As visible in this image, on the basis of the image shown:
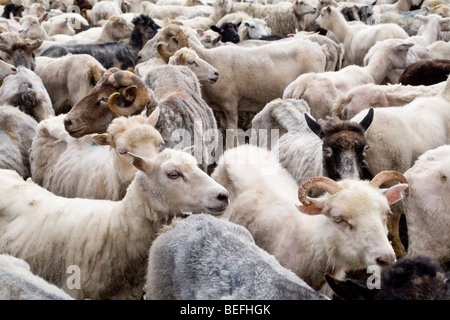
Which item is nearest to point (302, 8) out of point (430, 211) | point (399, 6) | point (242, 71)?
point (399, 6)

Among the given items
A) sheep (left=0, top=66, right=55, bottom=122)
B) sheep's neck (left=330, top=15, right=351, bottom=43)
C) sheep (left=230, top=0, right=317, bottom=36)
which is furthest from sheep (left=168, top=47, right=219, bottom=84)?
sheep (left=230, top=0, right=317, bottom=36)

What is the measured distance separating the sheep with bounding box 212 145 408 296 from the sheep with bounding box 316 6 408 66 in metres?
7.44

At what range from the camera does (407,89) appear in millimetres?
6789

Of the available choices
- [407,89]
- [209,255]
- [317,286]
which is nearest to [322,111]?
[407,89]

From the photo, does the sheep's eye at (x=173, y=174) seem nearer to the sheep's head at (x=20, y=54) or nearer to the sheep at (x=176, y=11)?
the sheep's head at (x=20, y=54)

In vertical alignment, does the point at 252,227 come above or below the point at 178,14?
above

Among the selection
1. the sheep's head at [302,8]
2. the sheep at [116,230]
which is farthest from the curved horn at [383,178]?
the sheep's head at [302,8]

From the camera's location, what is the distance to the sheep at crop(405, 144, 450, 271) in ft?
13.6

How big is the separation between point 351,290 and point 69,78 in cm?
630

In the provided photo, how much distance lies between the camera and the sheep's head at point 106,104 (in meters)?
5.35

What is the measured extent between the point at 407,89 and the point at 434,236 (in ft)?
9.84

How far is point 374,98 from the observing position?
654 cm

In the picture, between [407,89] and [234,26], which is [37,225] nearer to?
[407,89]

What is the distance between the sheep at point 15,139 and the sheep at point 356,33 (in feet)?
23.8
